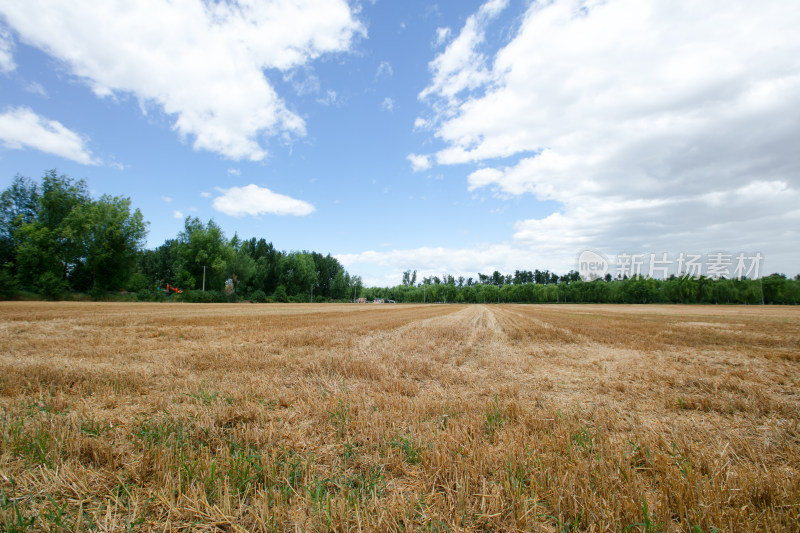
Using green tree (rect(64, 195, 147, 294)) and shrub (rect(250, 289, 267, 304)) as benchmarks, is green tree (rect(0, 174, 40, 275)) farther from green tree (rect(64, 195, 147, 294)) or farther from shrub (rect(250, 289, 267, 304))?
shrub (rect(250, 289, 267, 304))

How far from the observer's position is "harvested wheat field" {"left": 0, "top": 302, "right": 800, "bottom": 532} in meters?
1.90

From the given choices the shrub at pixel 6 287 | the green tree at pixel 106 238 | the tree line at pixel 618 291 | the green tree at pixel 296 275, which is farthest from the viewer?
the tree line at pixel 618 291

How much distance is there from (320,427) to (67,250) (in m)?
62.2

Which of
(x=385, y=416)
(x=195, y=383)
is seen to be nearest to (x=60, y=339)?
(x=195, y=383)

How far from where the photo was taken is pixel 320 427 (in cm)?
326

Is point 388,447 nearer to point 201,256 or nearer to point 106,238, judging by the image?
point 106,238

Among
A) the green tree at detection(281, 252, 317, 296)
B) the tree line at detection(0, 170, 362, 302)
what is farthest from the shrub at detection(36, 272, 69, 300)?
the green tree at detection(281, 252, 317, 296)

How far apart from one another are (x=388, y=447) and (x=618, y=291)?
5788 inches

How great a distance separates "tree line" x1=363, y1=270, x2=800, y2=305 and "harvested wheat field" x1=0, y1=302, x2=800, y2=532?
137m

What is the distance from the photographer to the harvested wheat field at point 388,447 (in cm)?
190

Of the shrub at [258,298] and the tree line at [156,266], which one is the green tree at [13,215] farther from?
the shrub at [258,298]

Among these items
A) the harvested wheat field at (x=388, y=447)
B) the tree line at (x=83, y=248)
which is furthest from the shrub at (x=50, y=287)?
the harvested wheat field at (x=388, y=447)

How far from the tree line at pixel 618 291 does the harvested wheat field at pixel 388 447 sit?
137302mm

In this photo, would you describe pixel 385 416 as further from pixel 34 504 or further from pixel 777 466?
pixel 777 466
